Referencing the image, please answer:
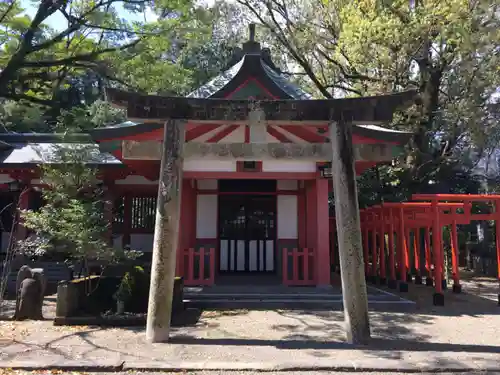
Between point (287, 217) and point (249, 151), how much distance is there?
562 cm

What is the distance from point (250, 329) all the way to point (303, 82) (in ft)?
48.7

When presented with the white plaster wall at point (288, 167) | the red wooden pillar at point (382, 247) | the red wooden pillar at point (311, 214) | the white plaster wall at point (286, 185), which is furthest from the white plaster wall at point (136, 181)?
the red wooden pillar at point (382, 247)

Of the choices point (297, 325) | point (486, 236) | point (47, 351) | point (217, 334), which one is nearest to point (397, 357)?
point (297, 325)

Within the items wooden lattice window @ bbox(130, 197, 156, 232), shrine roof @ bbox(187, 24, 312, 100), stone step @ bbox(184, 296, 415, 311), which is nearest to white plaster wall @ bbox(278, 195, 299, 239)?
stone step @ bbox(184, 296, 415, 311)

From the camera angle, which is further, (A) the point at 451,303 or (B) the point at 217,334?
(A) the point at 451,303

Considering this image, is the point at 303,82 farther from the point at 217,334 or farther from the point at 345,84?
the point at 217,334

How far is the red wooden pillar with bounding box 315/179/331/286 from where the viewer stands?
34.1 feet

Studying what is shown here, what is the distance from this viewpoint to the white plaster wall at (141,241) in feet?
44.6

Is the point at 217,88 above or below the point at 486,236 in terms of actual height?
above

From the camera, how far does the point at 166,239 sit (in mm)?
6219

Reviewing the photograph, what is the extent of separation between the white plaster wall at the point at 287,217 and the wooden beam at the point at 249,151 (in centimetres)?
530

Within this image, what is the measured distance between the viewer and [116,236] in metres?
13.3

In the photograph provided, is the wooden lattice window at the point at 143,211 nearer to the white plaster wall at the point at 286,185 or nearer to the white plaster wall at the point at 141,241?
the white plaster wall at the point at 141,241

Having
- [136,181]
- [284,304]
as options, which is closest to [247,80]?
[284,304]
